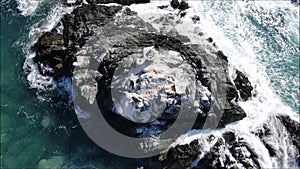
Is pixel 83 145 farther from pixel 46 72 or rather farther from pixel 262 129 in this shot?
pixel 262 129

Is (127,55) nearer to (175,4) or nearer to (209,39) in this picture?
(209,39)

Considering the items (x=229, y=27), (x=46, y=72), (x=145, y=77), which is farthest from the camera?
(x=229, y=27)

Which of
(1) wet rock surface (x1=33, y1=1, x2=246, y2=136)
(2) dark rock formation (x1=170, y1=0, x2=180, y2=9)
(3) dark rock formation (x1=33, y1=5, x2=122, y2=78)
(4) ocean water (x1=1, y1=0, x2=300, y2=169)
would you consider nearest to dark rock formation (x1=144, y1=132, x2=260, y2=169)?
(4) ocean water (x1=1, y1=0, x2=300, y2=169)

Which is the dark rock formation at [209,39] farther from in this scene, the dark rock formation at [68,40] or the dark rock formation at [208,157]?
the dark rock formation at [208,157]

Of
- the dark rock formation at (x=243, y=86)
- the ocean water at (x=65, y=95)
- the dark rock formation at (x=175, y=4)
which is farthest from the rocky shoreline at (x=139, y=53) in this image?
the dark rock formation at (x=175, y=4)

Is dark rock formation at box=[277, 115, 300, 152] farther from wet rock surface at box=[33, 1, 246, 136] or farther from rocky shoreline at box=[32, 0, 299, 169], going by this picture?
wet rock surface at box=[33, 1, 246, 136]

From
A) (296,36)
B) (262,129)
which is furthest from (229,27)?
(262,129)
